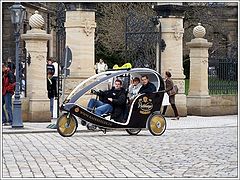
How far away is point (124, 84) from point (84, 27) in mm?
4372

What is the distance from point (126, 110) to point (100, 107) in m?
0.67

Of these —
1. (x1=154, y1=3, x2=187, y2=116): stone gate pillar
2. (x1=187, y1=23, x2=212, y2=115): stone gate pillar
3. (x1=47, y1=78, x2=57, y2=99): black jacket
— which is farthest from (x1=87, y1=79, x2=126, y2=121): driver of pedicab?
(x1=187, y1=23, x2=212, y2=115): stone gate pillar

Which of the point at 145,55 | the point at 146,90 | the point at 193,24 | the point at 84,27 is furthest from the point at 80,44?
the point at 193,24

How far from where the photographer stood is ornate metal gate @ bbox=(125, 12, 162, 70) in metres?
24.8

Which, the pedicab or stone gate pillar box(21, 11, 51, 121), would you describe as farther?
stone gate pillar box(21, 11, 51, 121)

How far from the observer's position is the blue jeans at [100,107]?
57.6 ft

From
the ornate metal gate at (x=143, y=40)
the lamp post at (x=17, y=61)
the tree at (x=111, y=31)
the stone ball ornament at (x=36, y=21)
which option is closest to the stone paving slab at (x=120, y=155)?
the lamp post at (x=17, y=61)

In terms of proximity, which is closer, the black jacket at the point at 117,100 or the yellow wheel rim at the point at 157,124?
the black jacket at the point at 117,100

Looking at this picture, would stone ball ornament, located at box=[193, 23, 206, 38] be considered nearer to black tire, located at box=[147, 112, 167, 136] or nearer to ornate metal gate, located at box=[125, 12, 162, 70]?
ornate metal gate, located at box=[125, 12, 162, 70]

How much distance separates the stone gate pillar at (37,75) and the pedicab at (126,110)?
374cm

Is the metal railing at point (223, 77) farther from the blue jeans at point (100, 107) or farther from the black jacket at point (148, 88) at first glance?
the blue jeans at point (100, 107)

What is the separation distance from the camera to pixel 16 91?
1972 centimetres

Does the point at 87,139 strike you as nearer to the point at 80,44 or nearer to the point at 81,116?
the point at 81,116

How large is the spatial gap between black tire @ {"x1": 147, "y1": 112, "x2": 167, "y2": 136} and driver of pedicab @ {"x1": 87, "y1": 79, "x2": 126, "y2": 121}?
0.76 metres
